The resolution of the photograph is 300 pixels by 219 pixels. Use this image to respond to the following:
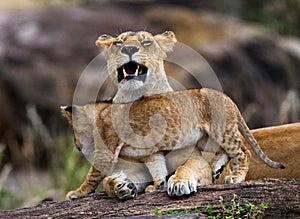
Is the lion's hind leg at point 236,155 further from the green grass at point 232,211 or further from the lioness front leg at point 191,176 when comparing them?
the green grass at point 232,211

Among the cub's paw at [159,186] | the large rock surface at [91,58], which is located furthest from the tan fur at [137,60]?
the large rock surface at [91,58]

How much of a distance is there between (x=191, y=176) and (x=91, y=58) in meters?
7.10

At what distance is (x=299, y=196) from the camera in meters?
4.25

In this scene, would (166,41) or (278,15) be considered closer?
(166,41)

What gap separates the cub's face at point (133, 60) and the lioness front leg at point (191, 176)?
0.50 meters

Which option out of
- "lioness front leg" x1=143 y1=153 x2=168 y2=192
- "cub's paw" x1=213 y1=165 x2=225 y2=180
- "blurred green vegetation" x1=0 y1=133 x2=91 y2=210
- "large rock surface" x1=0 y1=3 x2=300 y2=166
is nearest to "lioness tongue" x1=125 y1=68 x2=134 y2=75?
"lioness front leg" x1=143 y1=153 x2=168 y2=192

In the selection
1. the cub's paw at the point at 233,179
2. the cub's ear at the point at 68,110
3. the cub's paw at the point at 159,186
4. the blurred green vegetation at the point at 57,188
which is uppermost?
the cub's ear at the point at 68,110

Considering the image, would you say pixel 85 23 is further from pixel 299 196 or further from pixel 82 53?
pixel 299 196

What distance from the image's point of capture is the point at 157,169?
176 inches

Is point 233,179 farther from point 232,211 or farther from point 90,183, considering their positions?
point 90,183

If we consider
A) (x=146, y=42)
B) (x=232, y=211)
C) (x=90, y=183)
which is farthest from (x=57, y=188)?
(x=232, y=211)

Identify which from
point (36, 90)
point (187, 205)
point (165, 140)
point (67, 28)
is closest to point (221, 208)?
point (187, 205)

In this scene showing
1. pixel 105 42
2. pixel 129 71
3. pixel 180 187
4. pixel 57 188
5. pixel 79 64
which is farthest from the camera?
pixel 79 64

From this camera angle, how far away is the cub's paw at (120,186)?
4402 millimetres
